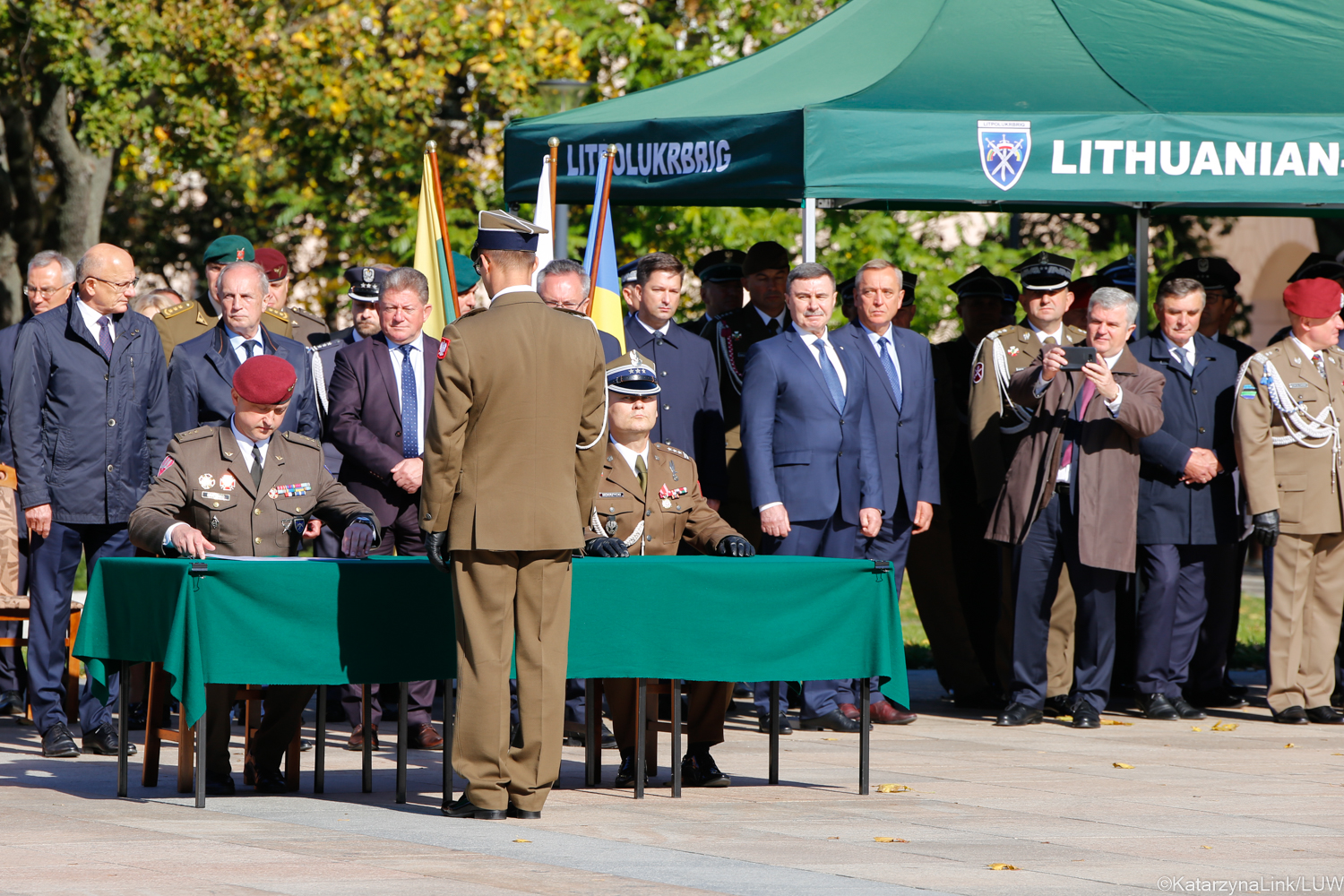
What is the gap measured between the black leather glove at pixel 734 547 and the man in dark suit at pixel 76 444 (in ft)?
9.36

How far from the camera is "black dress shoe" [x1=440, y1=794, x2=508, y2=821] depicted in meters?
6.62

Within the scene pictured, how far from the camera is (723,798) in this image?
23.7 ft

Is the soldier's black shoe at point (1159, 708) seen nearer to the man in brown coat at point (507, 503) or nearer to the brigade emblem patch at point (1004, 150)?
the brigade emblem patch at point (1004, 150)

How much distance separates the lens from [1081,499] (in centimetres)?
938

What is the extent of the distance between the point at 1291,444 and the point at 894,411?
2055 mm

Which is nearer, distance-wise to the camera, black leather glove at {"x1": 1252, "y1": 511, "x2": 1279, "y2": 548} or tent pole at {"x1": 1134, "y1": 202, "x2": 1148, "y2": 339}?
black leather glove at {"x1": 1252, "y1": 511, "x2": 1279, "y2": 548}

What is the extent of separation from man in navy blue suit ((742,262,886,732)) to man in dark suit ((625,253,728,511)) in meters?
0.47

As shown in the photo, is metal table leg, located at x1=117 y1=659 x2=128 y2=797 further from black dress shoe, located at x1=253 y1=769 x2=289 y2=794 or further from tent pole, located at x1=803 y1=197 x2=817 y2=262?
tent pole, located at x1=803 y1=197 x2=817 y2=262

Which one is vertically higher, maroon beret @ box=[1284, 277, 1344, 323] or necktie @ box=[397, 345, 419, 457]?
maroon beret @ box=[1284, 277, 1344, 323]

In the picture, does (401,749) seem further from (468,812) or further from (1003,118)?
(1003,118)

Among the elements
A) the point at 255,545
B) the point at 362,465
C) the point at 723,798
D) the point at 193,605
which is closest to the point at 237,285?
the point at 362,465

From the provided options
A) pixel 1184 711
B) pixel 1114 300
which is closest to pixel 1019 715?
pixel 1184 711

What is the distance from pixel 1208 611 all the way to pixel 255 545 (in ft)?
17.9

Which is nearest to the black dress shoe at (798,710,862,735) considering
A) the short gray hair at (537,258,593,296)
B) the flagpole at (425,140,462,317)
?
the short gray hair at (537,258,593,296)
